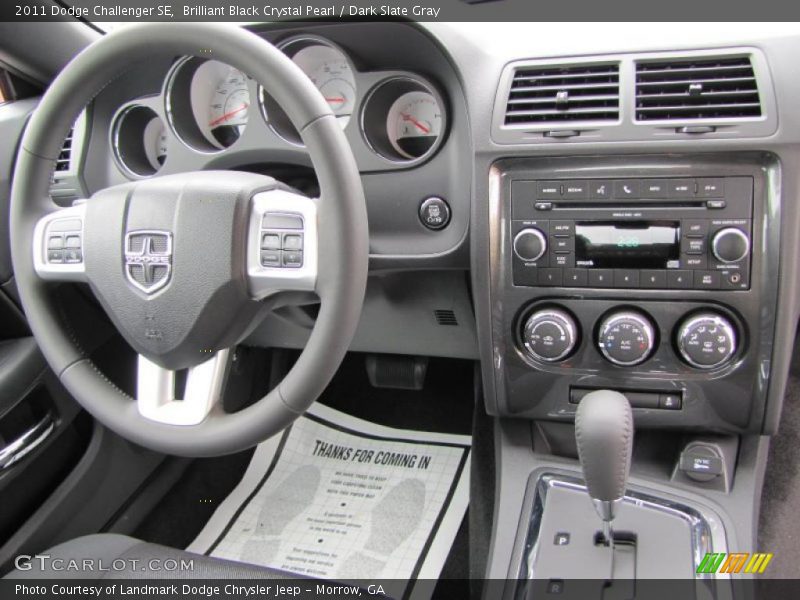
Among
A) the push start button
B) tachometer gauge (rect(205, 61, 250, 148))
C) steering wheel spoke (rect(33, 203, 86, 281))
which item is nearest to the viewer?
steering wheel spoke (rect(33, 203, 86, 281))

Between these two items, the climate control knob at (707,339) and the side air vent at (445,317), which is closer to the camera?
the climate control knob at (707,339)

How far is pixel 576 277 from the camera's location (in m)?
0.93

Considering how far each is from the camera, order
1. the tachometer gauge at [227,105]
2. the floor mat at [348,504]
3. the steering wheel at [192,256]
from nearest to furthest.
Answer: the steering wheel at [192,256]
the tachometer gauge at [227,105]
the floor mat at [348,504]

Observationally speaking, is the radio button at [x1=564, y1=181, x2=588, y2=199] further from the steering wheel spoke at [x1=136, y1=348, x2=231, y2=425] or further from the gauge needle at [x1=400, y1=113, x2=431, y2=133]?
the steering wheel spoke at [x1=136, y1=348, x2=231, y2=425]

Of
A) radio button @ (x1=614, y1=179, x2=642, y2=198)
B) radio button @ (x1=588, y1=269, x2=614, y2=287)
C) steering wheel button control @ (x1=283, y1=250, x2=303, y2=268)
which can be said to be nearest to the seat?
steering wheel button control @ (x1=283, y1=250, x2=303, y2=268)

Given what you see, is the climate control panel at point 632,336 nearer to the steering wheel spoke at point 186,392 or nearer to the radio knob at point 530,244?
the radio knob at point 530,244

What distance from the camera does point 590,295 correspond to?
94 centimetres

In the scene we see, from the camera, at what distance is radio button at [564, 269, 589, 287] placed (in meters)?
0.93

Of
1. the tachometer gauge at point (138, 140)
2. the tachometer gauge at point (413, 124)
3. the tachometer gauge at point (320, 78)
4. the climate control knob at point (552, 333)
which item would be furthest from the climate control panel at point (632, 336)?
the tachometer gauge at point (138, 140)

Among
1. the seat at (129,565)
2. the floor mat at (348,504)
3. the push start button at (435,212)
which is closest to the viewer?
the seat at (129,565)

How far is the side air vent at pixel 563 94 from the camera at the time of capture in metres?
0.89

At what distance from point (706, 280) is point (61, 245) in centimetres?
79

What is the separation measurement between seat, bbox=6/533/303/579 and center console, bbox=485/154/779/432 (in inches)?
19.0

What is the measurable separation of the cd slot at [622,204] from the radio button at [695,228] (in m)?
0.02
